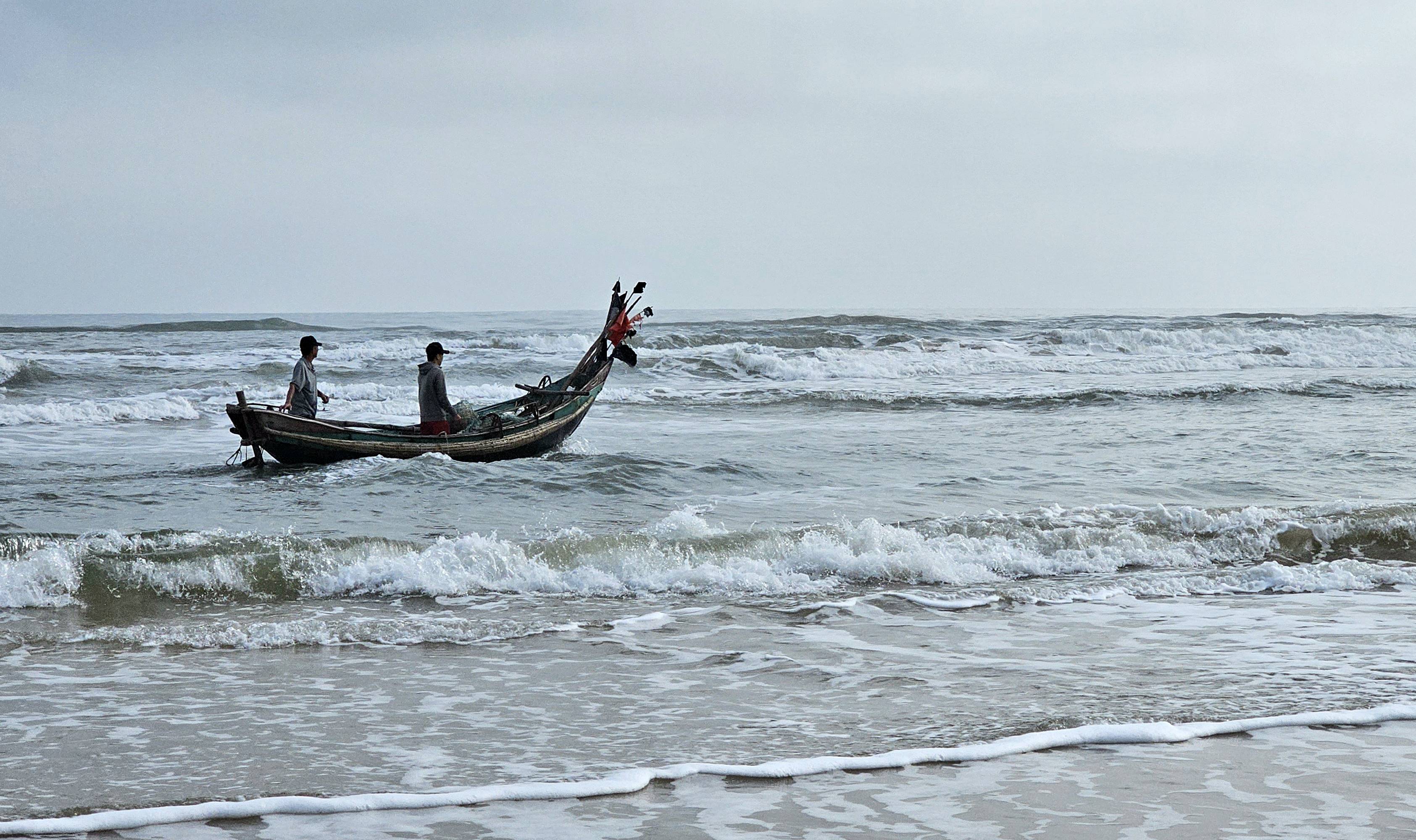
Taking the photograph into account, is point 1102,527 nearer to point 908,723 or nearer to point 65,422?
point 908,723

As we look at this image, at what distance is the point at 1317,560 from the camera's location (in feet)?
27.6

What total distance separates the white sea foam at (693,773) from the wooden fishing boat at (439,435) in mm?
8889

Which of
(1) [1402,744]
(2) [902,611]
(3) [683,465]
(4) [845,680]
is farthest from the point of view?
(3) [683,465]

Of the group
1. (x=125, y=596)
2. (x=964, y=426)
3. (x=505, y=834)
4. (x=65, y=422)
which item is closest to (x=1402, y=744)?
(x=505, y=834)

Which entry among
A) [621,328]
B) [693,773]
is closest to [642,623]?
[693,773]

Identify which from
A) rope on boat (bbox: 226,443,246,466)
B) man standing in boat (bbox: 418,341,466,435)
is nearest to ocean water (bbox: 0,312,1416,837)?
rope on boat (bbox: 226,443,246,466)

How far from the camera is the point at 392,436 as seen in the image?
41.6 feet

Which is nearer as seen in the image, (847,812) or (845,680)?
(847,812)

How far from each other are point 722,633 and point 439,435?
288 inches

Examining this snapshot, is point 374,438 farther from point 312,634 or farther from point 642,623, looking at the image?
point 642,623

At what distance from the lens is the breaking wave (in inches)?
288

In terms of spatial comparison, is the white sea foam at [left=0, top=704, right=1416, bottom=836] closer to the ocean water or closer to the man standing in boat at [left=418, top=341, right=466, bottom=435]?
the ocean water

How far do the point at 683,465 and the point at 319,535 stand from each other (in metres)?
5.20

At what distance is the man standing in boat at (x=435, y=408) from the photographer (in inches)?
504
